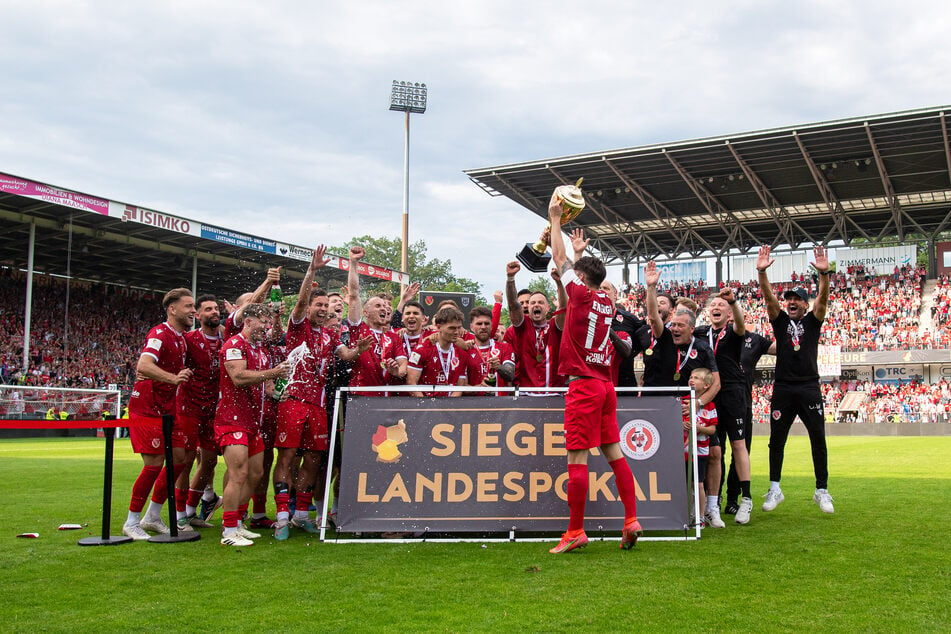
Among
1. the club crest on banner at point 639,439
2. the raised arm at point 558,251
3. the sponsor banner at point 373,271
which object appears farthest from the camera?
the sponsor banner at point 373,271

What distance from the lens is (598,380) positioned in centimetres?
581

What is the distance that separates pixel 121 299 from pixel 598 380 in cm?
4173

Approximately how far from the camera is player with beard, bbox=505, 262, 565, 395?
7426mm

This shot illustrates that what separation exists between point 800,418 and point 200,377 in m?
5.85

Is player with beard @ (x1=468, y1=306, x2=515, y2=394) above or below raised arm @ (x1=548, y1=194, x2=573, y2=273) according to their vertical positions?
below

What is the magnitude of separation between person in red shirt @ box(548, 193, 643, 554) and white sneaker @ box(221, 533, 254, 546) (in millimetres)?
2460

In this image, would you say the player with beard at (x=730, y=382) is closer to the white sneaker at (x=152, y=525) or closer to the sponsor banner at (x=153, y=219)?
the white sneaker at (x=152, y=525)

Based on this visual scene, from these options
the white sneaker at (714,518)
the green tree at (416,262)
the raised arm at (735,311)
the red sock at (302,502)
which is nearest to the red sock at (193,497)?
the red sock at (302,502)

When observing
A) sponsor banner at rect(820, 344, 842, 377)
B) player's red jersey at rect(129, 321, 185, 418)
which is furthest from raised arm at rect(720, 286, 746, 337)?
sponsor banner at rect(820, 344, 842, 377)

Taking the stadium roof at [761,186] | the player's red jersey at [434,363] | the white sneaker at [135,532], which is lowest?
the white sneaker at [135,532]

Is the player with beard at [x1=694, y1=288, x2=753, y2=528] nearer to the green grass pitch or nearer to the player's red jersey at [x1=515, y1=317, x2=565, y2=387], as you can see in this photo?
the green grass pitch

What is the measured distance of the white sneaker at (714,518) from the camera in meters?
6.79

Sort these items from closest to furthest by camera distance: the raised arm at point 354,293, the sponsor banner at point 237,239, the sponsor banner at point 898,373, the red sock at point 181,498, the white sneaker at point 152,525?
the white sneaker at point 152,525
the raised arm at point 354,293
the red sock at point 181,498
the sponsor banner at point 237,239
the sponsor banner at point 898,373

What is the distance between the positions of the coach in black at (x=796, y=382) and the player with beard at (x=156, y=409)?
18.2ft
